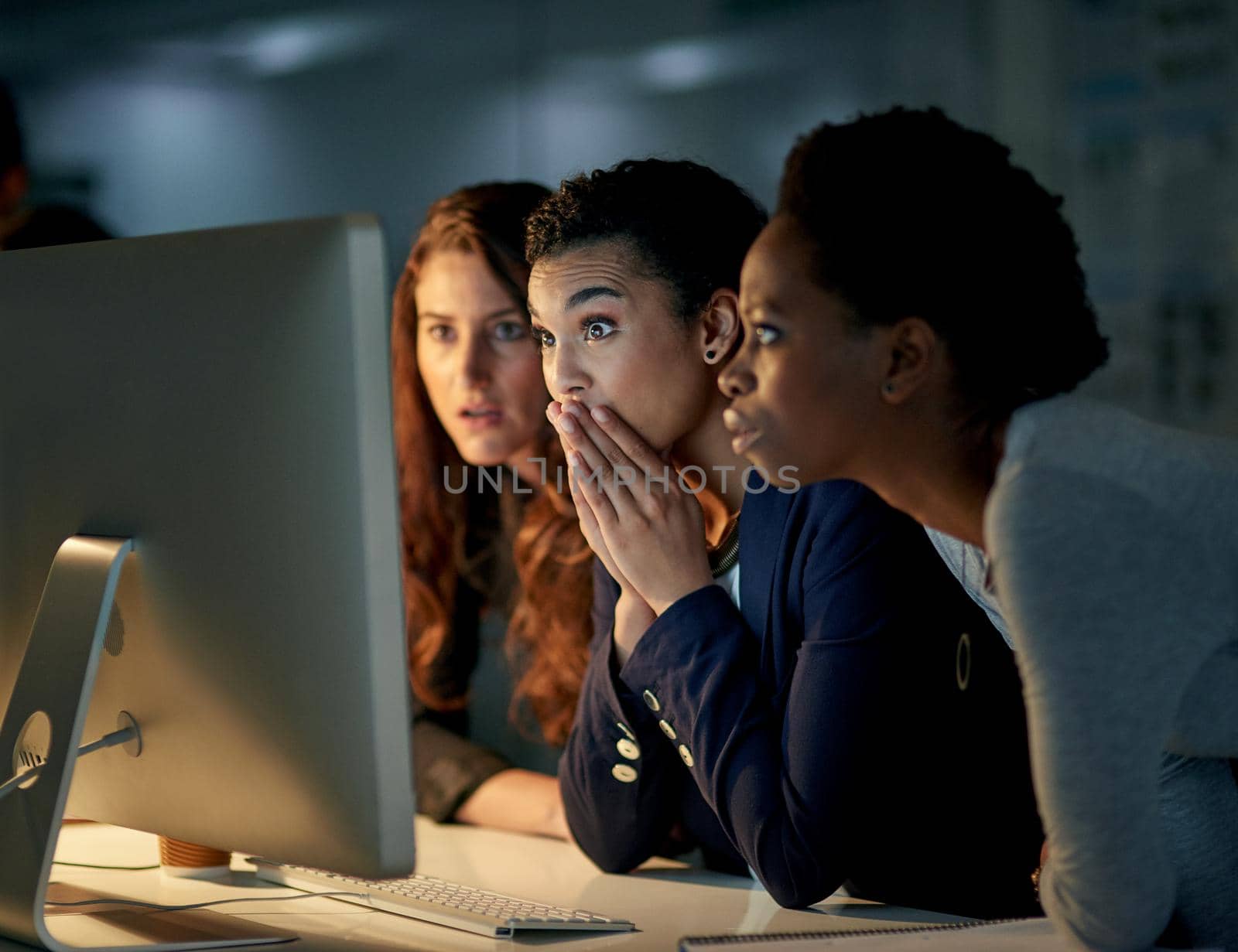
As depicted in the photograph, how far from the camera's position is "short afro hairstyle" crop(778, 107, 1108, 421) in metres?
0.81

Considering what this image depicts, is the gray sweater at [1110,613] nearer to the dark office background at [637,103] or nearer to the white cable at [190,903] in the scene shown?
the white cable at [190,903]

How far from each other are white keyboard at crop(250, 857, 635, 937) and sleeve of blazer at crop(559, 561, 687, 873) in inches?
5.7

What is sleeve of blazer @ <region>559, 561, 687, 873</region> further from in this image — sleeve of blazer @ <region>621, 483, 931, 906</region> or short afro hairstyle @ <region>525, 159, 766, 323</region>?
short afro hairstyle @ <region>525, 159, 766, 323</region>

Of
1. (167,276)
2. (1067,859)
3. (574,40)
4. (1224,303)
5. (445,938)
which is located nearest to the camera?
(1067,859)

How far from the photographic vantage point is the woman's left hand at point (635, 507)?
3.50ft

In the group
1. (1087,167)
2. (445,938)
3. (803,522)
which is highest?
(1087,167)

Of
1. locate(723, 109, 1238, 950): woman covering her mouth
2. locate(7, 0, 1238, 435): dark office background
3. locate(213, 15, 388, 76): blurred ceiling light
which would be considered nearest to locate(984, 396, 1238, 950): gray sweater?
locate(723, 109, 1238, 950): woman covering her mouth

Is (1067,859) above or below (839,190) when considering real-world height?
below

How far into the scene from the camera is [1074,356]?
0.84 meters

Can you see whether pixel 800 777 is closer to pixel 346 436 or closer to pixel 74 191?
pixel 346 436


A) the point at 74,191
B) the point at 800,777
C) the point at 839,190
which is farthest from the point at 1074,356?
the point at 74,191

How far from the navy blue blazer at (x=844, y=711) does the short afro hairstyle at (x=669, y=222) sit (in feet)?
0.60

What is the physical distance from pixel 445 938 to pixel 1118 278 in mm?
2116

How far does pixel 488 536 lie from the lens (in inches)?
64.1
